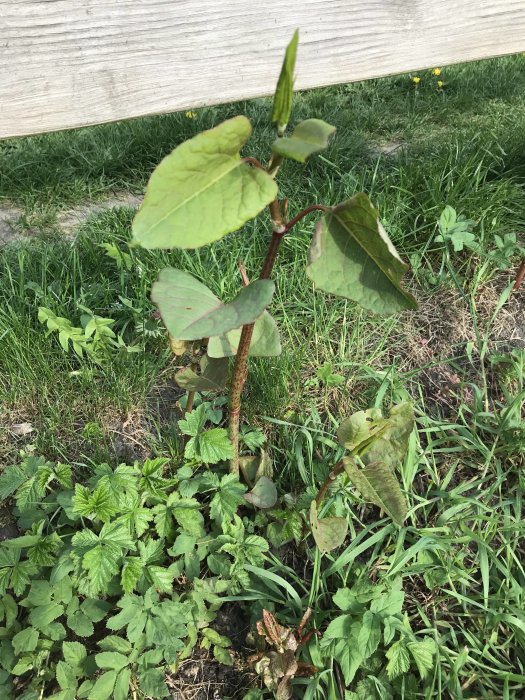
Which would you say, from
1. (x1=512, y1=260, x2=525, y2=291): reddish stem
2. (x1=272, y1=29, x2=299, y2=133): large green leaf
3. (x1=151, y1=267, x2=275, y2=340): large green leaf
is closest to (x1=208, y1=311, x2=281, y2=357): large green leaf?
(x1=151, y1=267, x2=275, y2=340): large green leaf

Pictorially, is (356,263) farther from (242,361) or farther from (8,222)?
(8,222)

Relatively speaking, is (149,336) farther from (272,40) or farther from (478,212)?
(478,212)

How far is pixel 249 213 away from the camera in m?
0.76

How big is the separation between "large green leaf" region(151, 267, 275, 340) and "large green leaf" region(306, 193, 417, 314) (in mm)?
87

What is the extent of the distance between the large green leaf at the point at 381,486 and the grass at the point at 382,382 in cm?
33

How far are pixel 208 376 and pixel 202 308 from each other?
0.45 metres

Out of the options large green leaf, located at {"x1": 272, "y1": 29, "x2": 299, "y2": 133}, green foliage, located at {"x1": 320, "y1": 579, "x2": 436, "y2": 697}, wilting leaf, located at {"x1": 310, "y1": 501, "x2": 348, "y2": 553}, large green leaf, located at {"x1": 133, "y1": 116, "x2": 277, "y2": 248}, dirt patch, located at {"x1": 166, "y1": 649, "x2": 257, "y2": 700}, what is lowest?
dirt patch, located at {"x1": 166, "y1": 649, "x2": 257, "y2": 700}

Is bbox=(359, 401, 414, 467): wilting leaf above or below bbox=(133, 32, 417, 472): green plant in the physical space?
below

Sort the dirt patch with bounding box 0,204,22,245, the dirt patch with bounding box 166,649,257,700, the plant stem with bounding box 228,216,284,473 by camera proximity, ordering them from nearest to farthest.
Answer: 1. the plant stem with bounding box 228,216,284,473
2. the dirt patch with bounding box 166,649,257,700
3. the dirt patch with bounding box 0,204,22,245

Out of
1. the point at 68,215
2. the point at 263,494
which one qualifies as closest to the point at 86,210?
the point at 68,215

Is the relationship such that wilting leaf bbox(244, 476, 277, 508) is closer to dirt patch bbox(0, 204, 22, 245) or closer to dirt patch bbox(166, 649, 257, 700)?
dirt patch bbox(166, 649, 257, 700)

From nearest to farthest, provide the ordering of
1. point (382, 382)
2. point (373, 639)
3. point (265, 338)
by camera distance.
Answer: point (265, 338)
point (373, 639)
point (382, 382)

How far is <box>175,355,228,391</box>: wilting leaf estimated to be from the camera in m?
1.33

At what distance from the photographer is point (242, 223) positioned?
77 centimetres
